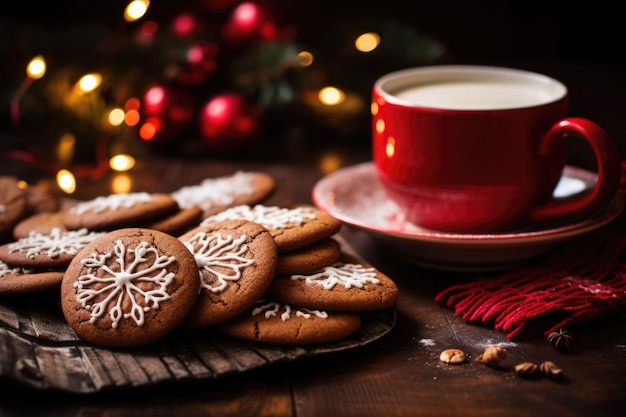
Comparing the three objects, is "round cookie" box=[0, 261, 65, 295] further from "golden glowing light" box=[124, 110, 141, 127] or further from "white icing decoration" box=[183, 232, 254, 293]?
"golden glowing light" box=[124, 110, 141, 127]

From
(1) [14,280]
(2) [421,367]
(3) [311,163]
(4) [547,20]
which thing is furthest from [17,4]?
(2) [421,367]

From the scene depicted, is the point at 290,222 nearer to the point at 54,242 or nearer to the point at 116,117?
the point at 54,242

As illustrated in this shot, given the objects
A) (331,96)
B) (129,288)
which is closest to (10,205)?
(129,288)

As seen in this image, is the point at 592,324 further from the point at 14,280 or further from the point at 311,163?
the point at 311,163

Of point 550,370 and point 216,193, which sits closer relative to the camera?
point 550,370

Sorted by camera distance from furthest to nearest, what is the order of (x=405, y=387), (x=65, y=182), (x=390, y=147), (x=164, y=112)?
1. (x=164, y=112)
2. (x=65, y=182)
3. (x=390, y=147)
4. (x=405, y=387)

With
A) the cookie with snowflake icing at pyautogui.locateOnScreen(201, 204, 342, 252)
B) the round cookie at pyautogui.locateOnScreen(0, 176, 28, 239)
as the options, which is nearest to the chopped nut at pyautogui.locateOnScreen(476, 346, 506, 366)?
the cookie with snowflake icing at pyautogui.locateOnScreen(201, 204, 342, 252)

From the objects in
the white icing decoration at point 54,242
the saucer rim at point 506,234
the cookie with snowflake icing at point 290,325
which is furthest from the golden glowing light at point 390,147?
the white icing decoration at point 54,242

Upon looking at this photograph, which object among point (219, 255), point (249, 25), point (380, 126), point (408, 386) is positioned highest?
point (249, 25)
